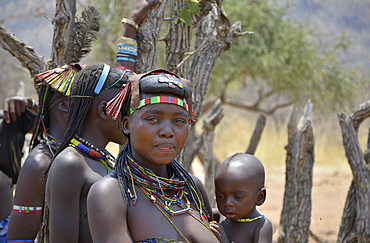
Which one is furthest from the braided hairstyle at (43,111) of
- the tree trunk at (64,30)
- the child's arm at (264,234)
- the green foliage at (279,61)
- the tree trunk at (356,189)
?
the green foliage at (279,61)

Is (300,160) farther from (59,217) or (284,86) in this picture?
(284,86)

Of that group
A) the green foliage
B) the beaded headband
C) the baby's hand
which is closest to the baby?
the baby's hand

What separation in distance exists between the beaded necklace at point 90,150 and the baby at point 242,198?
23.9 inches

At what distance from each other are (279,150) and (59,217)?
734 inches

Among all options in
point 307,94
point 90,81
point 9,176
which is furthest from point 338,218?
point 90,81

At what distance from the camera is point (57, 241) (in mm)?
2273

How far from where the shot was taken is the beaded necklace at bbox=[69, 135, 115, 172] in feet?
8.11

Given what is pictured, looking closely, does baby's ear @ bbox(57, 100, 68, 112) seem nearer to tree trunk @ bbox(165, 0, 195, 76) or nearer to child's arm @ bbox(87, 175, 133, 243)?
tree trunk @ bbox(165, 0, 195, 76)

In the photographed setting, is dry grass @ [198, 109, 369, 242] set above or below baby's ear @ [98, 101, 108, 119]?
above

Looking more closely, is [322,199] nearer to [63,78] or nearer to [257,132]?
[257,132]

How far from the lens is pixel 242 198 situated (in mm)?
2402

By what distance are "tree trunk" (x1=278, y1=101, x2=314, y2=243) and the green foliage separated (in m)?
5.91

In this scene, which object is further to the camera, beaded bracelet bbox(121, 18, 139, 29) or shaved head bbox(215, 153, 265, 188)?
beaded bracelet bbox(121, 18, 139, 29)

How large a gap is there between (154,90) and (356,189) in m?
3.88
